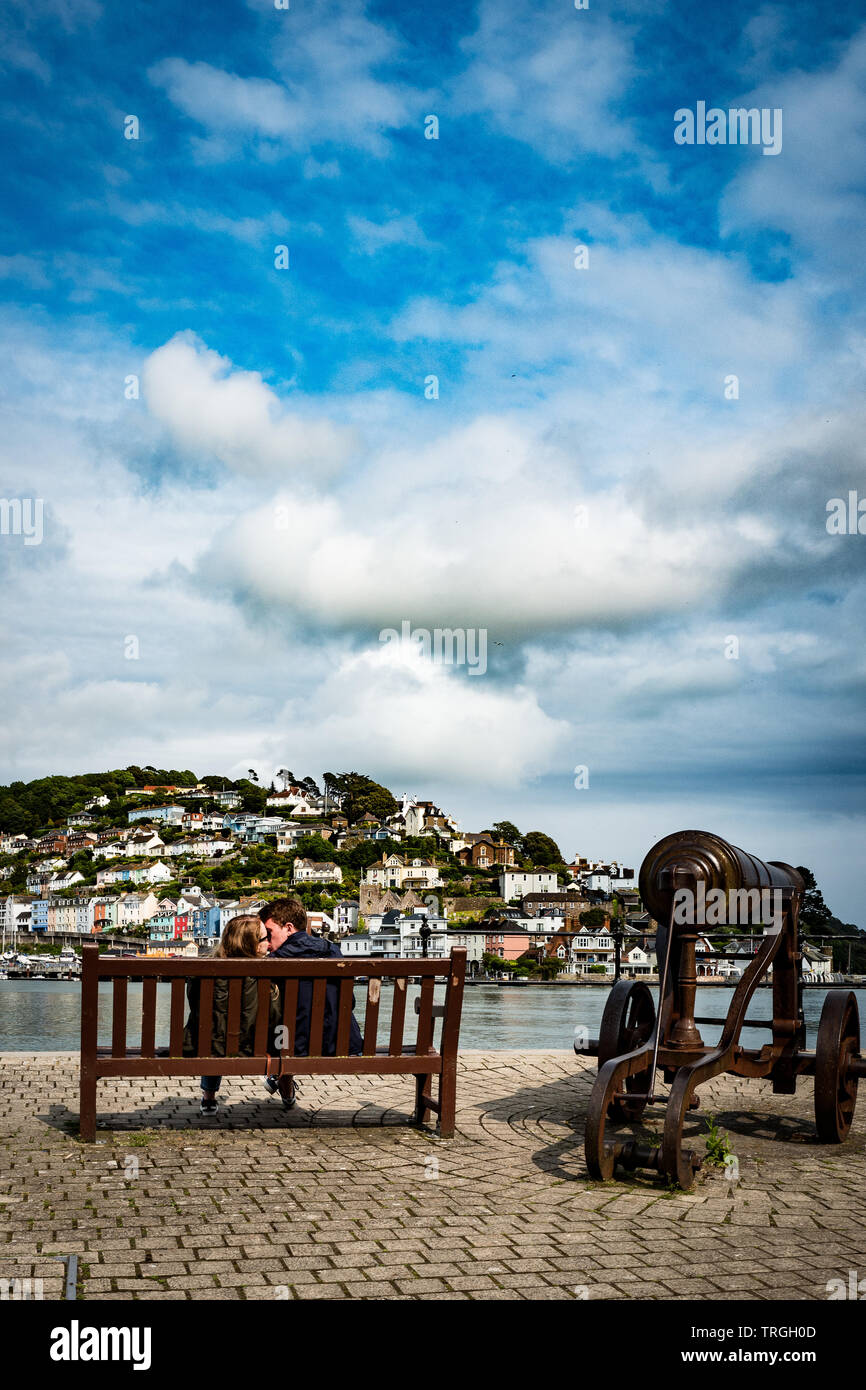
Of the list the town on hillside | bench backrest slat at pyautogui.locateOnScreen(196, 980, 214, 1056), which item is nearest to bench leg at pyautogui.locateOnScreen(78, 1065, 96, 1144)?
bench backrest slat at pyautogui.locateOnScreen(196, 980, 214, 1056)

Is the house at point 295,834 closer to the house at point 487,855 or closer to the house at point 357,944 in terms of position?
the house at point 487,855

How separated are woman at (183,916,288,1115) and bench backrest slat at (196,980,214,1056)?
1.5 inches

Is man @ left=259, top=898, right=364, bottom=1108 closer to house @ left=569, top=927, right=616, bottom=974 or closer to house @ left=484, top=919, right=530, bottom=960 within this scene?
house @ left=484, top=919, right=530, bottom=960

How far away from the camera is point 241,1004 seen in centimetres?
652

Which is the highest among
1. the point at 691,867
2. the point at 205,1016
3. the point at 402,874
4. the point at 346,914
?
the point at 691,867

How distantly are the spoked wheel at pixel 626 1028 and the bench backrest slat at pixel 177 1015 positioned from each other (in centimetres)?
232

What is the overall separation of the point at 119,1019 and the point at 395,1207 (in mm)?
1878

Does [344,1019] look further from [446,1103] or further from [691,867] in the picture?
[691,867]

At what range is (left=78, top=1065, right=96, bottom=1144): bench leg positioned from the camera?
20.8 ft

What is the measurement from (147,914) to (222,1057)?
152967 mm

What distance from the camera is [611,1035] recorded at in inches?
272

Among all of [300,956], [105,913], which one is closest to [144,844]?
[105,913]
